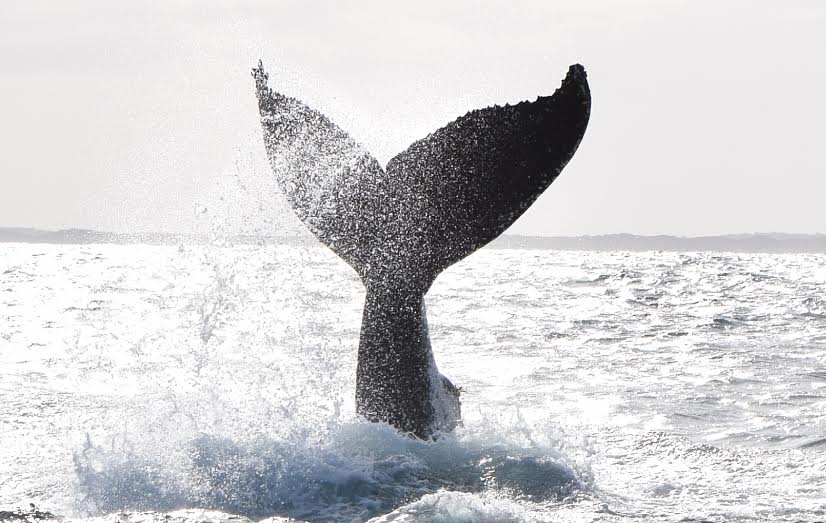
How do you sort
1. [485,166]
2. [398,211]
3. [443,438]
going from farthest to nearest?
[443,438], [398,211], [485,166]

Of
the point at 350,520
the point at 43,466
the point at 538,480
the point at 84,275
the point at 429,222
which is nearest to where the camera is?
the point at 350,520

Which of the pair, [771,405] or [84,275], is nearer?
[771,405]

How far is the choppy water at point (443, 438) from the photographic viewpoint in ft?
17.5

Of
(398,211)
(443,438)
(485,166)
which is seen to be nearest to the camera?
(485,166)

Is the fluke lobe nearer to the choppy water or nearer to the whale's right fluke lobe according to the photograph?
the whale's right fluke lobe

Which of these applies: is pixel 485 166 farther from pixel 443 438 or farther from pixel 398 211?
pixel 443 438

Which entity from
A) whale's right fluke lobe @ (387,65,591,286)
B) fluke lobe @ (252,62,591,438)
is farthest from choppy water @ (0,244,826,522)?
whale's right fluke lobe @ (387,65,591,286)

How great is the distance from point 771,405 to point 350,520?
222 inches

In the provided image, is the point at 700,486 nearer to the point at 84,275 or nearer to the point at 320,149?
the point at 320,149

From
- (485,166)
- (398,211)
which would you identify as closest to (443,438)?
(398,211)

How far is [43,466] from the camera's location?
20.3ft

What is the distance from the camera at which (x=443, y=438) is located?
6.03 meters

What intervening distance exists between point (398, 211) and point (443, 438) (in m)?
1.45

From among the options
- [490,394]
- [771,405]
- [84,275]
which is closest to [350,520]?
[490,394]
